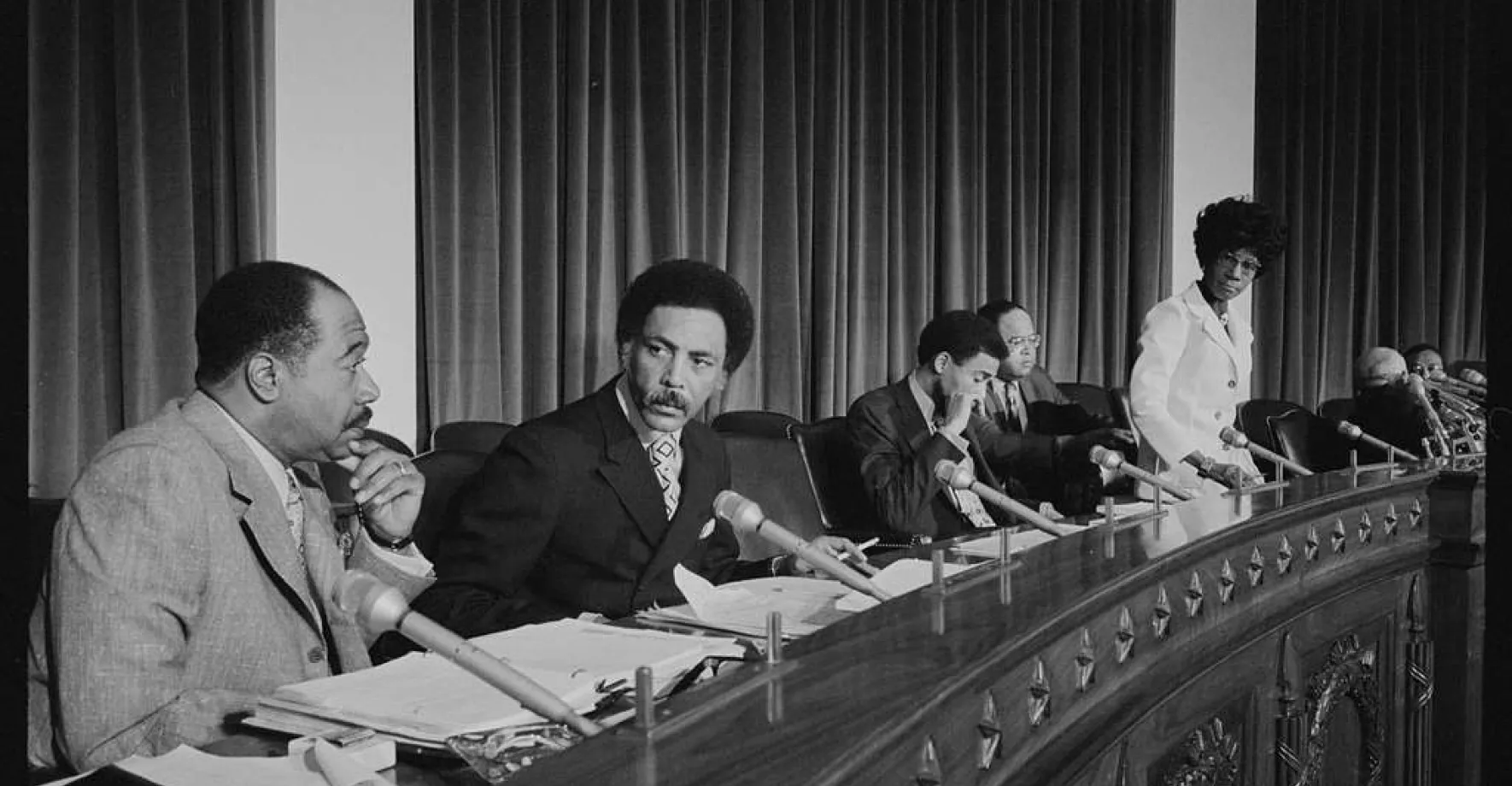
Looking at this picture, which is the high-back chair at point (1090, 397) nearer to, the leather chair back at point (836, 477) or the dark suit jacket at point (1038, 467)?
the dark suit jacket at point (1038, 467)


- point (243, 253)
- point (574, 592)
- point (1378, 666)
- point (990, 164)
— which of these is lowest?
point (1378, 666)

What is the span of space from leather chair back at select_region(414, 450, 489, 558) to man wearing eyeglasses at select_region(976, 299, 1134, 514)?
6.73ft

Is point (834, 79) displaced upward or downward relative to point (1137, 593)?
upward

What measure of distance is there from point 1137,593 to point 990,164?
427 centimetres

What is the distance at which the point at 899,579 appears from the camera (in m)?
1.86

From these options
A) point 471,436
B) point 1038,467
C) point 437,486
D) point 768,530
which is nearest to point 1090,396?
point 1038,467

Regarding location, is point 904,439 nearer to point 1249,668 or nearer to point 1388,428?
point 1249,668

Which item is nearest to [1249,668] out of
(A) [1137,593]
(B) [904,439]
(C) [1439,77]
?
(A) [1137,593]

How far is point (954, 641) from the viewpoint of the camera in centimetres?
131

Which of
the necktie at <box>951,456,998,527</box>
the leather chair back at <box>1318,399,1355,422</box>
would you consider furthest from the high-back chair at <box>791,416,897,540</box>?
the leather chair back at <box>1318,399,1355,422</box>

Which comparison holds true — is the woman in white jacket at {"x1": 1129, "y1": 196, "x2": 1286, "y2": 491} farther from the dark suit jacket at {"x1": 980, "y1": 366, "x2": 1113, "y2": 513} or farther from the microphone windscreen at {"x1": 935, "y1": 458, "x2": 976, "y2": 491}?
the microphone windscreen at {"x1": 935, "y1": 458, "x2": 976, "y2": 491}

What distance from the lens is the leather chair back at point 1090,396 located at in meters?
5.26

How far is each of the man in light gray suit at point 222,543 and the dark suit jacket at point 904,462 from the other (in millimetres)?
1633

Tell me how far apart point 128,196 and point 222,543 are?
2104 millimetres
